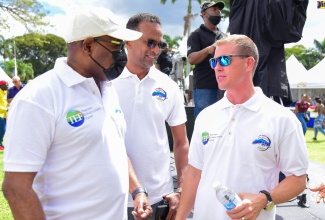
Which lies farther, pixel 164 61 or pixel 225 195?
pixel 164 61

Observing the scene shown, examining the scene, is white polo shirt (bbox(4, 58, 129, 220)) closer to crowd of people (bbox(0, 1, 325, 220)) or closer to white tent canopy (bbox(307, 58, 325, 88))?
crowd of people (bbox(0, 1, 325, 220))

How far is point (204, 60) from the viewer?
4.75 meters

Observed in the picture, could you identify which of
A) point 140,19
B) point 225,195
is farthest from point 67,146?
point 140,19

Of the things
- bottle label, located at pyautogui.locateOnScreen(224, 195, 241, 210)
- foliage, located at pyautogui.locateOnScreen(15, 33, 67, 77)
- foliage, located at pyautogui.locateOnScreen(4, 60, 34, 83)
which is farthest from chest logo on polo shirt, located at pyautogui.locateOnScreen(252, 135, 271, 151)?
foliage, located at pyautogui.locateOnScreen(15, 33, 67, 77)

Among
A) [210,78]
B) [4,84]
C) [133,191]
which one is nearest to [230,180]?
[133,191]

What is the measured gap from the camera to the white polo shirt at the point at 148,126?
3.00m

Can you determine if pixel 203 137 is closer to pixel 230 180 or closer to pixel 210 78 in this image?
pixel 230 180

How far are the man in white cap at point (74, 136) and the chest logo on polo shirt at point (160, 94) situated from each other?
81cm

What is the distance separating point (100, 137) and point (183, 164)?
4.59ft

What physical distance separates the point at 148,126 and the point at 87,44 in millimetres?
1047

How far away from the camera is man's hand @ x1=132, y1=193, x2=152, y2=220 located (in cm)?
270

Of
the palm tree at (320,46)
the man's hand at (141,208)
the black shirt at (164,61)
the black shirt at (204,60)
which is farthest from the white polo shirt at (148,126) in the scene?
the palm tree at (320,46)

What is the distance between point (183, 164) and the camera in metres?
3.32

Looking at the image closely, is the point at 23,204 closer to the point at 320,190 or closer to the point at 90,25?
the point at 90,25
